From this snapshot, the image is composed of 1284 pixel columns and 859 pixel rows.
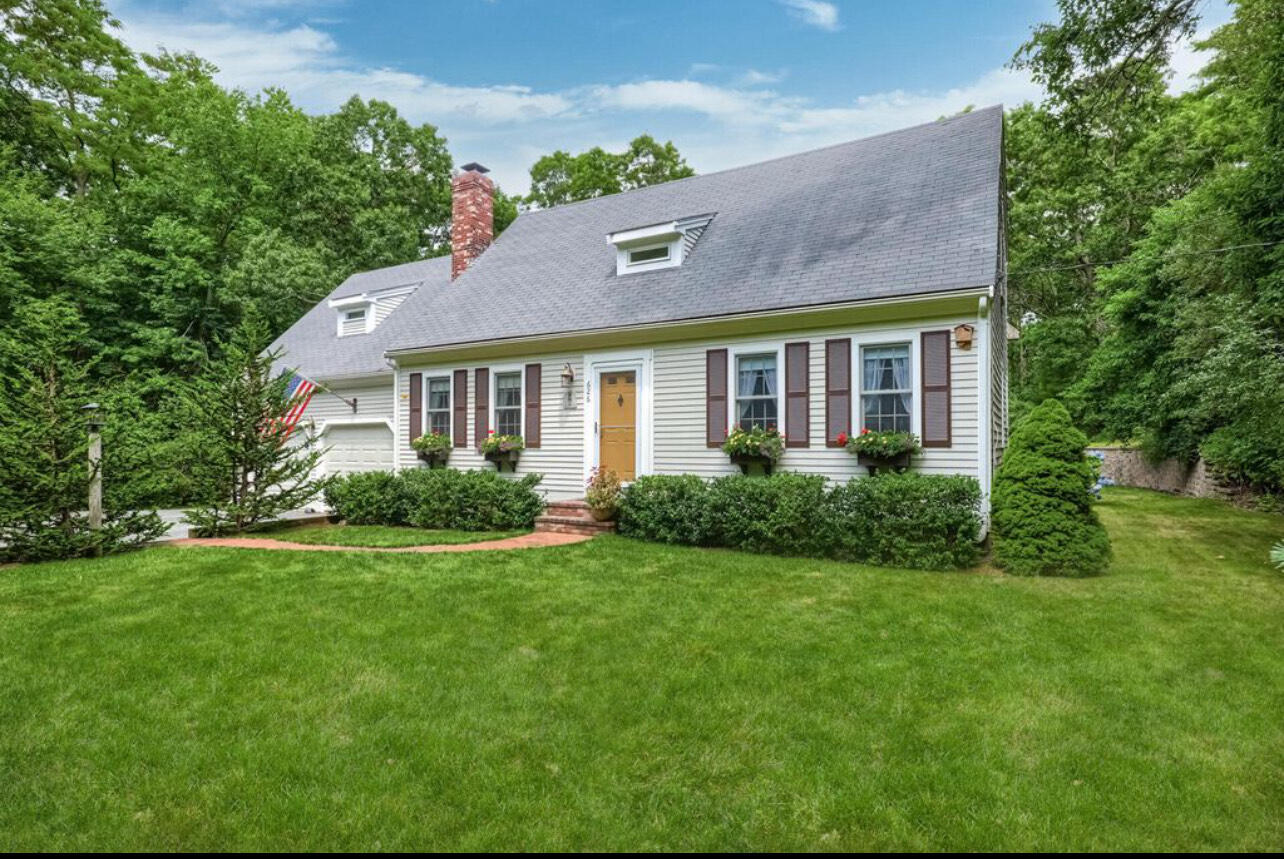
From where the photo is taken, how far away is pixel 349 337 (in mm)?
15719

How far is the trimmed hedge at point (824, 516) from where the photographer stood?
22.8 feet

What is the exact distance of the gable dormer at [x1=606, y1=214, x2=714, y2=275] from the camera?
10695mm

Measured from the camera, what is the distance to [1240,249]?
9.24 meters

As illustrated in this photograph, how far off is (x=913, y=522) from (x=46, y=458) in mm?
9309

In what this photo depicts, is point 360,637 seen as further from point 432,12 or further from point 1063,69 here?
point 432,12

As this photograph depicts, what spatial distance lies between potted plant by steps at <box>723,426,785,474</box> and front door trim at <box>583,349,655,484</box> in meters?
1.45

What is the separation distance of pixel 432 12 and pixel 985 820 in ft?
46.6

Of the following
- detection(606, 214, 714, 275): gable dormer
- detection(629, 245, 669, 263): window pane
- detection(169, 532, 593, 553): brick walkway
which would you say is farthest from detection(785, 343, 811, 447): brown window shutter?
detection(629, 245, 669, 263): window pane

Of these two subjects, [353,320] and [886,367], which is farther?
[353,320]

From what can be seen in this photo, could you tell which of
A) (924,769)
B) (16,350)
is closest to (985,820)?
(924,769)

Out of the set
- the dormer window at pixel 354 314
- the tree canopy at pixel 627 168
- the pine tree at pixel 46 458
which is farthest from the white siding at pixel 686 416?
the tree canopy at pixel 627 168

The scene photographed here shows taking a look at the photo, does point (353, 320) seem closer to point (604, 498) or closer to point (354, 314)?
point (354, 314)

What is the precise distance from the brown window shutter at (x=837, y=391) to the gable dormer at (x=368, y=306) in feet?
34.9

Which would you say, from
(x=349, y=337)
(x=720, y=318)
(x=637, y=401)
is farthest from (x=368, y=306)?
(x=720, y=318)
